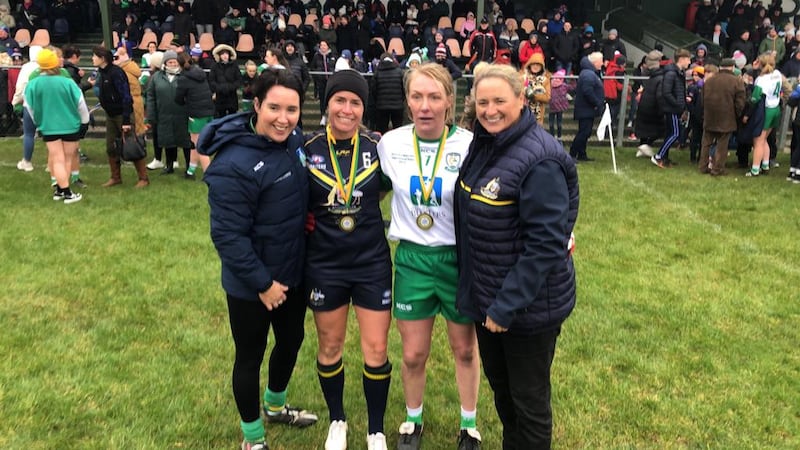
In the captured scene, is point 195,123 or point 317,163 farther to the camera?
point 195,123

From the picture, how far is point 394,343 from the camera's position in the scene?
4.17 meters

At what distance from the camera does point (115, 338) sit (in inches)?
163

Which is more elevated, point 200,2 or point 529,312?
point 200,2

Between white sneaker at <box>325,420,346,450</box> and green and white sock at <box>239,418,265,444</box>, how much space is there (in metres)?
0.32

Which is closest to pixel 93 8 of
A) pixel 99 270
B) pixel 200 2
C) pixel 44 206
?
pixel 200 2

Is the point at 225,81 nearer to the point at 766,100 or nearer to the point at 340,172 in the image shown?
the point at 340,172

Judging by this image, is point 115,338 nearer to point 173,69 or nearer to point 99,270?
point 99,270

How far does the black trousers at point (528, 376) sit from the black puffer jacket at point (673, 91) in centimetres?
902

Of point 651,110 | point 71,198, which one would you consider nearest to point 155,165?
point 71,198

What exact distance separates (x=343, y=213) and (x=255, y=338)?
67cm

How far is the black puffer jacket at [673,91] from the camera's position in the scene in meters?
10.3

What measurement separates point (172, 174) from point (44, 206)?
6.69 feet

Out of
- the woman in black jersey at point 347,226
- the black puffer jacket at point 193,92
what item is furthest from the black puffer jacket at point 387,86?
the woman in black jersey at point 347,226

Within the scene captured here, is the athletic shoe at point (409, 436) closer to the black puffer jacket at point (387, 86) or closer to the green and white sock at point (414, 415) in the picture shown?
the green and white sock at point (414, 415)
